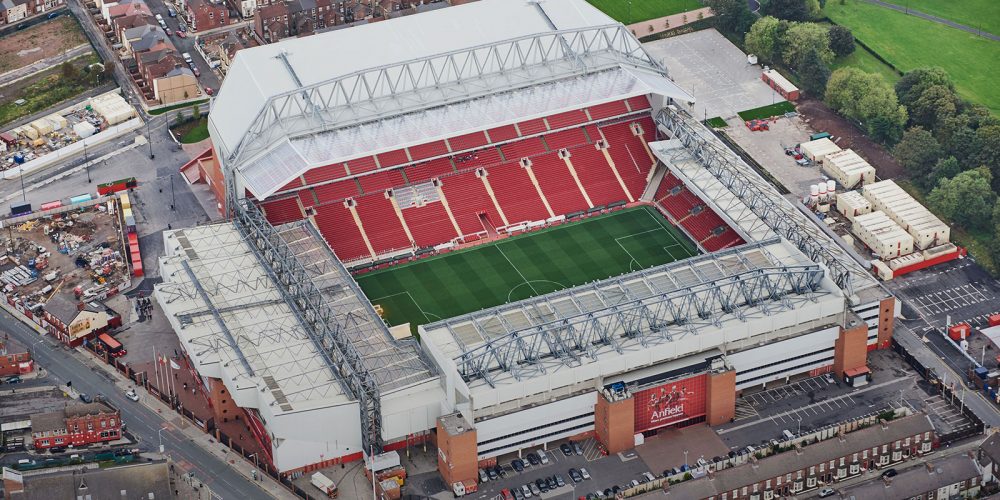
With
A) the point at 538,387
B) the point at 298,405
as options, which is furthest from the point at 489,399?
the point at 298,405

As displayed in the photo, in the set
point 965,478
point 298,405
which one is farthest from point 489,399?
point 965,478

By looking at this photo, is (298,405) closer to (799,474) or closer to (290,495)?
(290,495)

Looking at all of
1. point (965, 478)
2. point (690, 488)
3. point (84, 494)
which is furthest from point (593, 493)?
point (84, 494)

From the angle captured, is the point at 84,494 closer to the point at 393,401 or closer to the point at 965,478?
the point at 393,401

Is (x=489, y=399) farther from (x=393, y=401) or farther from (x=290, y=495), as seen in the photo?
(x=290, y=495)

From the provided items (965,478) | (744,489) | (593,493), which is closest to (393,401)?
(593,493)

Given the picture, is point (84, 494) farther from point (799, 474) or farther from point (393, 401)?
point (799, 474)
